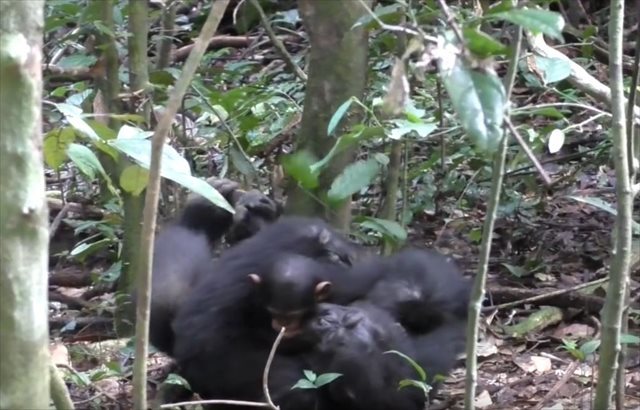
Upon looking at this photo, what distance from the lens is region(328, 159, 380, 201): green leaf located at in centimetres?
313

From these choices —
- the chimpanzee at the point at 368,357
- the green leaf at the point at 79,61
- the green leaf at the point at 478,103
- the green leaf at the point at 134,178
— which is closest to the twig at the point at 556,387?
the chimpanzee at the point at 368,357

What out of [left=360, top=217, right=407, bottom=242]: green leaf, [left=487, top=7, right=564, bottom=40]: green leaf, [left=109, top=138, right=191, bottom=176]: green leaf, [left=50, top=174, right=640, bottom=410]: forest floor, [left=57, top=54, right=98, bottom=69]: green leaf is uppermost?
[left=487, top=7, right=564, bottom=40]: green leaf

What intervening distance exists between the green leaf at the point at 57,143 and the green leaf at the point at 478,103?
3.17 feet

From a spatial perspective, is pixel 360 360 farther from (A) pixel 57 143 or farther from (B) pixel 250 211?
(A) pixel 57 143

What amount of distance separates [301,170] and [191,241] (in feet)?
1.72

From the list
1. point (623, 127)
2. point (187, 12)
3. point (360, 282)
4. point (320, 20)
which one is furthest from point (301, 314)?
point (187, 12)

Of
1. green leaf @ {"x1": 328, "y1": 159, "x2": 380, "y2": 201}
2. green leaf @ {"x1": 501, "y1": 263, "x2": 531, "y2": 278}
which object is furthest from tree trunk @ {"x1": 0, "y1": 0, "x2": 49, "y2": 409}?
green leaf @ {"x1": 501, "y1": 263, "x2": 531, "y2": 278}

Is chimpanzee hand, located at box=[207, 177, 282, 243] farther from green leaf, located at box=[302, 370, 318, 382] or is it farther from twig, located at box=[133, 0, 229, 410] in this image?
twig, located at box=[133, 0, 229, 410]

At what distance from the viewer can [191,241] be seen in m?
3.52

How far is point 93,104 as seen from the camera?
12.4ft

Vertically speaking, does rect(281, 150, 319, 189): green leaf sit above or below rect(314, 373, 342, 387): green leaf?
above

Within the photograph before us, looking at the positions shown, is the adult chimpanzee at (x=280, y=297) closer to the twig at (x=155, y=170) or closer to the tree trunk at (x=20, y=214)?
the twig at (x=155, y=170)

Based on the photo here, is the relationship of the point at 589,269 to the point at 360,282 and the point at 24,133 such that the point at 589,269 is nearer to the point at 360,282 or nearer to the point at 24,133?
the point at 360,282

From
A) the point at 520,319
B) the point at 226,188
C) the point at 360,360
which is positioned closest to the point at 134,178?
the point at 360,360
